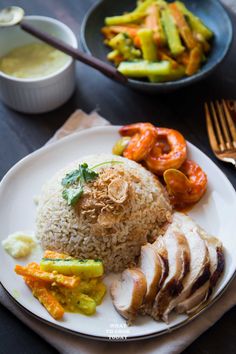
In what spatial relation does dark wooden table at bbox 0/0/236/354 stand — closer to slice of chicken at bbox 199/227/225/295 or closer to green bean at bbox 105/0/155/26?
green bean at bbox 105/0/155/26

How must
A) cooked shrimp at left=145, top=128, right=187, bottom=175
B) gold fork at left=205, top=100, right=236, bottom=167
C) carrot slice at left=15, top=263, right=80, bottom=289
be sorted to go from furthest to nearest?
gold fork at left=205, top=100, right=236, bottom=167 → cooked shrimp at left=145, top=128, right=187, bottom=175 → carrot slice at left=15, top=263, right=80, bottom=289

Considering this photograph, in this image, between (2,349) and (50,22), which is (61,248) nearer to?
(2,349)

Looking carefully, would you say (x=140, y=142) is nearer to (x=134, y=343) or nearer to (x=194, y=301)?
(x=194, y=301)

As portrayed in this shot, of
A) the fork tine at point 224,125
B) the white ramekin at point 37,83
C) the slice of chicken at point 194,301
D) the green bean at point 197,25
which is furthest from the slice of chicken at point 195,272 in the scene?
the green bean at point 197,25

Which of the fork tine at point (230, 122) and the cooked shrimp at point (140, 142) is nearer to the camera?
the cooked shrimp at point (140, 142)

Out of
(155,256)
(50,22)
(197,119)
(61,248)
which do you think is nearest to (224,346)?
(155,256)

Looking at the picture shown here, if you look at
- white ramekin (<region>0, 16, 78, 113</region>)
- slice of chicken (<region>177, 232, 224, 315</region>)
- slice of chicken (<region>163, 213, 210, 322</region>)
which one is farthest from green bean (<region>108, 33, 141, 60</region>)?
slice of chicken (<region>163, 213, 210, 322</region>)

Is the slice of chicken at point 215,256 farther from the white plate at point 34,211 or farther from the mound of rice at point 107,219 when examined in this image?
the mound of rice at point 107,219
